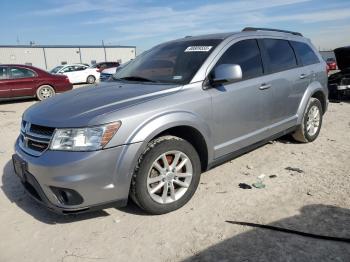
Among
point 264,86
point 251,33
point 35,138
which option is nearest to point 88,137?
point 35,138

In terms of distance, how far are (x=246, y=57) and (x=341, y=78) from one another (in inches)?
274

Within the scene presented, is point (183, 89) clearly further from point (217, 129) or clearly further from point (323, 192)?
point (323, 192)

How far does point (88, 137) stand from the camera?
126 inches

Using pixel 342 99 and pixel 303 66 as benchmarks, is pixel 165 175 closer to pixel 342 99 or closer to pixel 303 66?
pixel 303 66

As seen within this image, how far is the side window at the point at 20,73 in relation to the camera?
12992 mm

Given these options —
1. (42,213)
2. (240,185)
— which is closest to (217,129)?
(240,185)

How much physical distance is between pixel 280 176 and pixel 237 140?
0.79 metres

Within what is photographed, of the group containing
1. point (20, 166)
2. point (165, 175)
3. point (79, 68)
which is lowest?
point (165, 175)

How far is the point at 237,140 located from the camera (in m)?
4.41

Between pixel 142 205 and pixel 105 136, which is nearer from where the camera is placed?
pixel 105 136

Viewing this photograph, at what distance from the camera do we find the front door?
4.13m

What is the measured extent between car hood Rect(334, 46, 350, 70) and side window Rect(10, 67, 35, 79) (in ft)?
33.4

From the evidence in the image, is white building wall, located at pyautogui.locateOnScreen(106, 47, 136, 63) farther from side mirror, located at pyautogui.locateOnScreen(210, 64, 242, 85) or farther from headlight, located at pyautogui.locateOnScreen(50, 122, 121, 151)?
headlight, located at pyautogui.locateOnScreen(50, 122, 121, 151)

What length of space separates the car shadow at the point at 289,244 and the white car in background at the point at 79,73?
21226 mm
